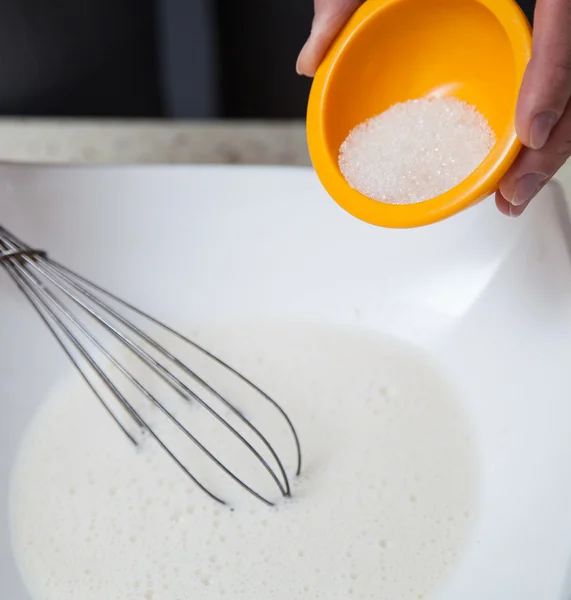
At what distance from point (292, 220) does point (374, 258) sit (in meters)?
0.08

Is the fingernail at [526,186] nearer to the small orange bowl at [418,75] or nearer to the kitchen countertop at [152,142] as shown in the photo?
the small orange bowl at [418,75]

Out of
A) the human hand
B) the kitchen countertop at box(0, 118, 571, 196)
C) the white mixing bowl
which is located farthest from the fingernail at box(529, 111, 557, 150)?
the kitchen countertop at box(0, 118, 571, 196)

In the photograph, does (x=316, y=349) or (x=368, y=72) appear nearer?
(x=368, y=72)

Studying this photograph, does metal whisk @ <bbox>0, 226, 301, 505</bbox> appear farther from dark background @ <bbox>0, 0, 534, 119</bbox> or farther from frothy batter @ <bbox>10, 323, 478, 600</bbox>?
dark background @ <bbox>0, 0, 534, 119</bbox>

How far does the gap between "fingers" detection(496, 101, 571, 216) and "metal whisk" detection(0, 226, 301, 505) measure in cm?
22

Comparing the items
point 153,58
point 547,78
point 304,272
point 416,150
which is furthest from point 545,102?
point 153,58

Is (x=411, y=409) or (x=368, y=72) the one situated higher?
(x=368, y=72)

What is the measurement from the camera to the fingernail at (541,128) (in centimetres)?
38

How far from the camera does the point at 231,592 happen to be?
50 cm

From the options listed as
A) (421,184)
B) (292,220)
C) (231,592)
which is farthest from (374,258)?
(231,592)

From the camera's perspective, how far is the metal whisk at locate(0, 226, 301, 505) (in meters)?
0.53

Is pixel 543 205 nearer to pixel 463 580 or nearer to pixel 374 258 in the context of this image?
pixel 374 258

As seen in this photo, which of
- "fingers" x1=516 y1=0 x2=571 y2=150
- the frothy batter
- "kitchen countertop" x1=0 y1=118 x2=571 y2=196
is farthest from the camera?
"kitchen countertop" x1=0 y1=118 x2=571 y2=196

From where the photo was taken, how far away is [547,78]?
14.8 inches
